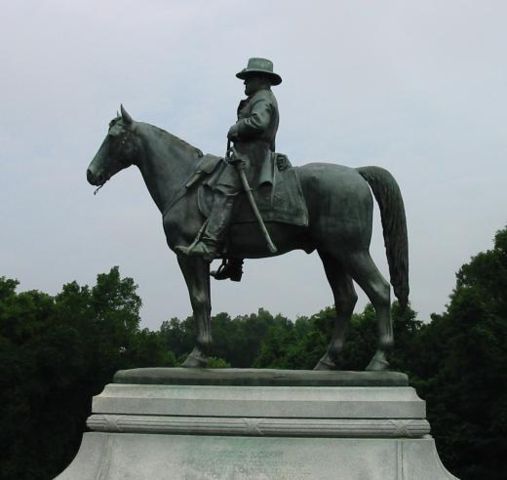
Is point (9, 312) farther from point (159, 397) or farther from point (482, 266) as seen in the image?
point (159, 397)

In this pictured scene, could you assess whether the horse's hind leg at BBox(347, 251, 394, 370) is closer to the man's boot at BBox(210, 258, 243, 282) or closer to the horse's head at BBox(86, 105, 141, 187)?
the man's boot at BBox(210, 258, 243, 282)

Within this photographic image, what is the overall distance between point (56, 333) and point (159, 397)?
101 ft

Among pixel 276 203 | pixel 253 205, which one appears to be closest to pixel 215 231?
pixel 253 205

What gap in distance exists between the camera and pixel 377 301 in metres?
Answer: 10.5

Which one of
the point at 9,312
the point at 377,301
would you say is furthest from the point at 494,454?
the point at 377,301

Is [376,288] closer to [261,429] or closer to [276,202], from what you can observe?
[276,202]

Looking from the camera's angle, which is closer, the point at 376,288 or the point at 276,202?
the point at 376,288

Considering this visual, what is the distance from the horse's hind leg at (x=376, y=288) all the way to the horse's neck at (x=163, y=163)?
2.42 metres

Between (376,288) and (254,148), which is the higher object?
(254,148)

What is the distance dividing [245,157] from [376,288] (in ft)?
7.39

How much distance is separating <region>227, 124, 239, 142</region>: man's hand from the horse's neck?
621 millimetres

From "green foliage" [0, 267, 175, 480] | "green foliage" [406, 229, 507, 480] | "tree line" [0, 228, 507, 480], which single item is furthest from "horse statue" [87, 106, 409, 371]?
"green foliage" [0, 267, 175, 480]

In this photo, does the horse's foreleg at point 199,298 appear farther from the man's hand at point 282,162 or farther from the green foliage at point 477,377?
the green foliage at point 477,377

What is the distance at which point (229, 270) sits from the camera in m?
11.5
